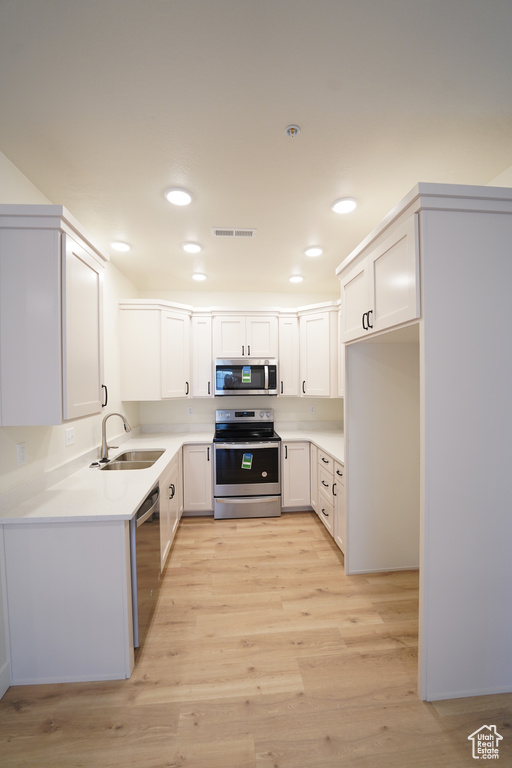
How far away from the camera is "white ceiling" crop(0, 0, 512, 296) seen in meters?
0.98

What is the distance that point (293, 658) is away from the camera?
5.23 feet

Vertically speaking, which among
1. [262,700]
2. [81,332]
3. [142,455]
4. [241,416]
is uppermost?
[81,332]

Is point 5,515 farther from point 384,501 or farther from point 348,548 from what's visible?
point 384,501

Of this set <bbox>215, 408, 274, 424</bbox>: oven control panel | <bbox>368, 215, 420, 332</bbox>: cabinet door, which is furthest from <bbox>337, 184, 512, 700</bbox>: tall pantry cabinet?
<bbox>215, 408, 274, 424</bbox>: oven control panel

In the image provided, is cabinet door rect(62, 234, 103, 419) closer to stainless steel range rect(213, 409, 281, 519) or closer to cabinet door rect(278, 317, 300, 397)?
stainless steel range rect(213, 409, 281, 519)

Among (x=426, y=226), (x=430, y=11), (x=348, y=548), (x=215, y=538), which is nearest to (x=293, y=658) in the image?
(x=348, y=548)

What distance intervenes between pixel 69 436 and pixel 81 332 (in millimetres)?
924

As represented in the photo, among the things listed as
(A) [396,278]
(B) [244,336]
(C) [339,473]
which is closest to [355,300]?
(A) [396,278]

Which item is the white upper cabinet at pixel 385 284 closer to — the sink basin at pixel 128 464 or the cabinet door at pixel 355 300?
the cabinet door at pixel 355 300

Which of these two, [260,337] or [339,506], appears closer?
[339,506]

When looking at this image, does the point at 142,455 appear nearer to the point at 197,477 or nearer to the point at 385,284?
the point at 197,477

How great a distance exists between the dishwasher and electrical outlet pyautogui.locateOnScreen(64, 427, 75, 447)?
2.41 ft

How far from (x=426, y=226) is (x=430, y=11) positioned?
65 cm

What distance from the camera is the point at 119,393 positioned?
10.1 ft
